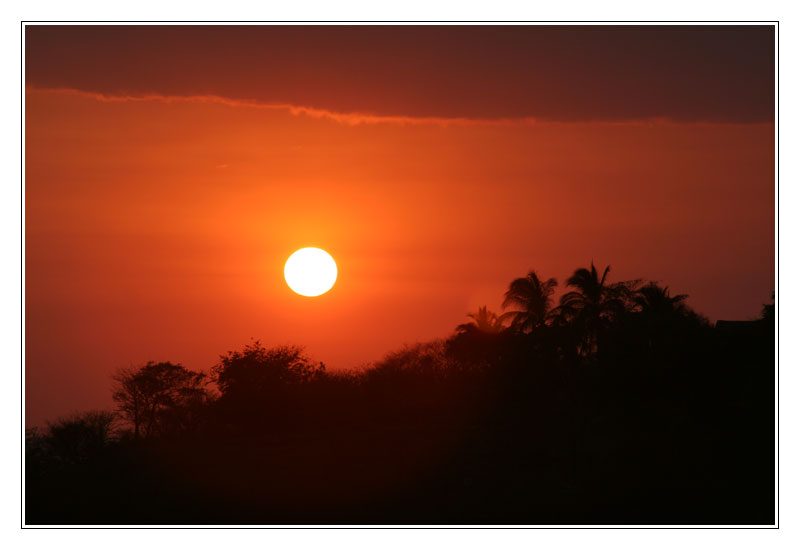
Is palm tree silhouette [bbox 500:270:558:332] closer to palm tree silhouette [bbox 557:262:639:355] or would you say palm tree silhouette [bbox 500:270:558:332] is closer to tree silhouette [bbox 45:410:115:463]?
palm tree silhouette [bbox 557:262:639:355]

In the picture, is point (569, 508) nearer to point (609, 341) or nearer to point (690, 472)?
point (690, 472)

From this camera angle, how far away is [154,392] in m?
79.9

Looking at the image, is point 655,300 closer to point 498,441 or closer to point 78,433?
point 498,441

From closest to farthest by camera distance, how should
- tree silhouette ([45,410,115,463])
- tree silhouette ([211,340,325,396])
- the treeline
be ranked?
the treeline → tree silhouette ([211,340,325,396]) → tree silhouette ([45,410,115,463])

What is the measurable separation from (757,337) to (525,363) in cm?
1027

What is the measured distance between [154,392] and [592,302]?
41.3 metres

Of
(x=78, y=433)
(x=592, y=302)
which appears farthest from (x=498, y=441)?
(x=78, y=433)

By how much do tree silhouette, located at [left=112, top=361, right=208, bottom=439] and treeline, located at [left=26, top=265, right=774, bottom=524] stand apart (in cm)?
2431

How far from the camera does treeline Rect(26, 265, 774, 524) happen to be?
31.5 metres

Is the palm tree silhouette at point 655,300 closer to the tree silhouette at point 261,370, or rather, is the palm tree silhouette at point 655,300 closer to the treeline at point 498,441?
the treeline at point 498,441

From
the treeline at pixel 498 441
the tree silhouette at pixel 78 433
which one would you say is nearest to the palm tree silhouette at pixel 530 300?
the treeline at pixel 498 441

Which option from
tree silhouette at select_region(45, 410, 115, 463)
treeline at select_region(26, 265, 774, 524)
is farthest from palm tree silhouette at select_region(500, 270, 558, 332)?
tree silhouette at select_region(45, 410, 115, 463)

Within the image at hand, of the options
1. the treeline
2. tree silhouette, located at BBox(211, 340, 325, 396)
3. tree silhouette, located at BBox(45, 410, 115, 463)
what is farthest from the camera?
tree silhouette, located at BBox(45, 410, 115, 463)
